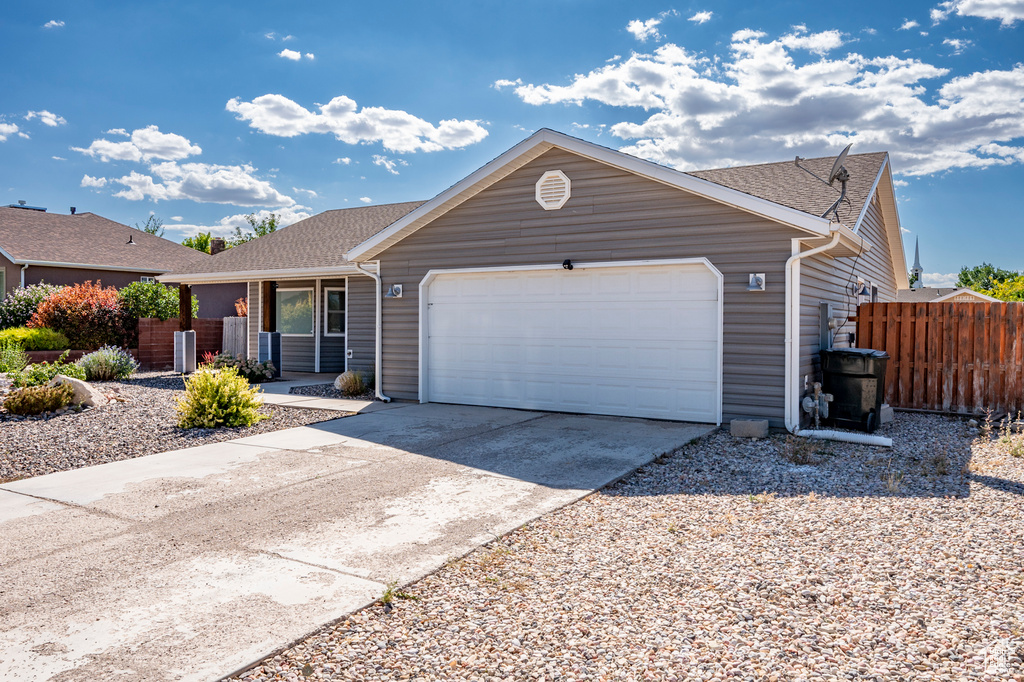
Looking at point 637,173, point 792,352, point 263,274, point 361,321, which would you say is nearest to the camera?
point 792,352

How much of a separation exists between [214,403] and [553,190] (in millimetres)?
5607

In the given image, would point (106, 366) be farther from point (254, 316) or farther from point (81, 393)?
point (254, 316)

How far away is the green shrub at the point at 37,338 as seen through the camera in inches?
595

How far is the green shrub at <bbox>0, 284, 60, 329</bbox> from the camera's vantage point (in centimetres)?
1741

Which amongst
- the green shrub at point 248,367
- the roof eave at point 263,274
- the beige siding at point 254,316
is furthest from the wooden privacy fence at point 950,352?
the beige siding at point 254,316

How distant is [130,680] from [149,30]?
15.4 meters

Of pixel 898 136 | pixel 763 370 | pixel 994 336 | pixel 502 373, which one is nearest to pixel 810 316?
pixel 763 370

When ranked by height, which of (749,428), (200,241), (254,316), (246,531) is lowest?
(246,531)

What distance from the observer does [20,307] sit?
17.5 meters

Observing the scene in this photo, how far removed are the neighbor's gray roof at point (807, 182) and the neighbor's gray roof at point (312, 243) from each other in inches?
332

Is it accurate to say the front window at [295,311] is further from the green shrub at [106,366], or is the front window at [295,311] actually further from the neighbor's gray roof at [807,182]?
the neighbor's gray roof at [807,182]

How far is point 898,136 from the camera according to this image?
2133cm

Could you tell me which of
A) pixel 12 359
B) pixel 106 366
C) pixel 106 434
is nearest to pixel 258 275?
pixel 106 366

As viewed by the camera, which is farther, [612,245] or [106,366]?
[106,366]
